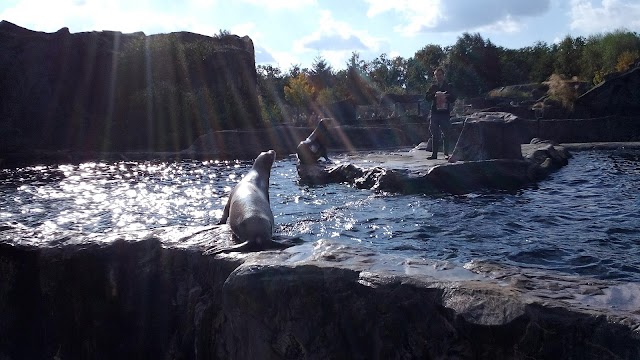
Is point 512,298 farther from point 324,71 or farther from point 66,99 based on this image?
point 324,71

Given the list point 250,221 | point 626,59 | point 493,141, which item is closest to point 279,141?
point 493,141

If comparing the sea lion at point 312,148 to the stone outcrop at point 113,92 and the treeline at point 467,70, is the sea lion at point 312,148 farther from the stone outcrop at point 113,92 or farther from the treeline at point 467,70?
the treeline at point 467,70

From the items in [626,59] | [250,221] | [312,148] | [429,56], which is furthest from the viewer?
[429,56]

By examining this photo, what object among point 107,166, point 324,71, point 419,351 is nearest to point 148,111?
point 107,166

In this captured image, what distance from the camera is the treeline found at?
4666 centimetres

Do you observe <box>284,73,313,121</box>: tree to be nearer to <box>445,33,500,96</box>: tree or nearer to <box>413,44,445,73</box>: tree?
<box>445,33,500,96</box>: tree

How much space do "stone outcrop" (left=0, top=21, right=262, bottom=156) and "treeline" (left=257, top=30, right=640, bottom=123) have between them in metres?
5.29

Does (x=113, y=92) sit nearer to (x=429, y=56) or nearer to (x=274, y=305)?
(x=274, y=305)

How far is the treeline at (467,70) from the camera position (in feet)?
153

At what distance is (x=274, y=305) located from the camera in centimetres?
397

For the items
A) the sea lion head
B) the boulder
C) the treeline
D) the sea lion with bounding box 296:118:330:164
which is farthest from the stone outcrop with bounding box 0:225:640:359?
the treeline

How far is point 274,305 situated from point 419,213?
502 cm

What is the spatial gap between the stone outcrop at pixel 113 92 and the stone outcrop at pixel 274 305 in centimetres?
2436

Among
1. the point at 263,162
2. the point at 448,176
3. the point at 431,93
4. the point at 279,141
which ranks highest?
the point at 431,93
